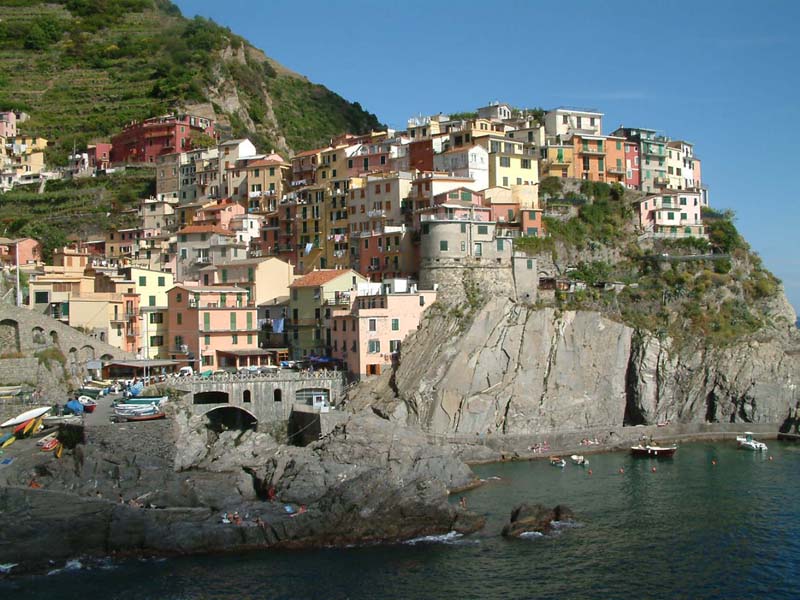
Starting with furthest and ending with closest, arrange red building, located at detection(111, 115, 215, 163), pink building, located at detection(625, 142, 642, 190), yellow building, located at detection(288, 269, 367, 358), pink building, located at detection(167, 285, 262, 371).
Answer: red building, located at detection(111, 115, 215, 163), pink building, located at detection(625, 142, 642, 190), yellow building, located at detection(288, 269, 367, 358), pink building, located at detection(167, 285, 262, 371)

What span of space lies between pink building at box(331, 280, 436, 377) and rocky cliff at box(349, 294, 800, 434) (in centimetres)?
114

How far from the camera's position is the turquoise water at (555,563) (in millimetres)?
40625

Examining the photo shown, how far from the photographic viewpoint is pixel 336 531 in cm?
4753

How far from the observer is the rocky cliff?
2571 inches

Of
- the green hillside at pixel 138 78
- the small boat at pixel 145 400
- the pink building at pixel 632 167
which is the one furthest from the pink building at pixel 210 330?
the green hillside at pixel 138 78

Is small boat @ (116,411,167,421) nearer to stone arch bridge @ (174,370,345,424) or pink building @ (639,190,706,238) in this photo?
stone arch bridge @ (174,370,345,424)

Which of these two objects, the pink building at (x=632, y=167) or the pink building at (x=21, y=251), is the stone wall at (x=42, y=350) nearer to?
the pink building at (x=21, y=251)

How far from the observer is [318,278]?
2931 inches

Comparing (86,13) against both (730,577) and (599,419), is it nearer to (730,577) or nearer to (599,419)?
(599,419)

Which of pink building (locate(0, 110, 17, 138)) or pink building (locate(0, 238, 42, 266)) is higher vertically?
pink building (locate(0, 110, 17, 138))

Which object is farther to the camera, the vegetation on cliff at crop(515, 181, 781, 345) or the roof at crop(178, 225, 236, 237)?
the roof at crop(178, 225, 236, 237)

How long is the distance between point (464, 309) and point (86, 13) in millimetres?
104778

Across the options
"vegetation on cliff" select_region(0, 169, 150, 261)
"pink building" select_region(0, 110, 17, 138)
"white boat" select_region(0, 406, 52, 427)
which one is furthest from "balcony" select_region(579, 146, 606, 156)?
"pink building" select_region(0, 110, 17, 138)

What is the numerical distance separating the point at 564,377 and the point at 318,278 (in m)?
20.1
